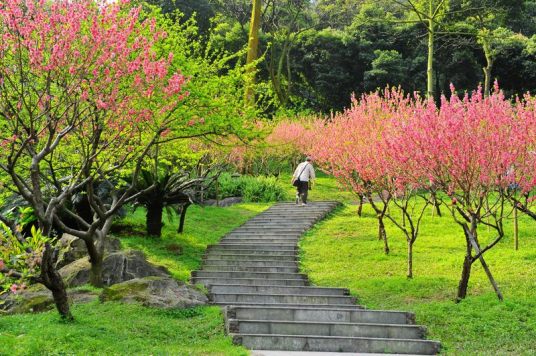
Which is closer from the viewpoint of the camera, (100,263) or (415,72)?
(100,263)

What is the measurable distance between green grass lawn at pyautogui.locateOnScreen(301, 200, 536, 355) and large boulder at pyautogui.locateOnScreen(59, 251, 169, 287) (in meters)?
4.01

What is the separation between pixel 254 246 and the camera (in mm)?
18469

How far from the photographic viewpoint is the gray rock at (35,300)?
1099cm

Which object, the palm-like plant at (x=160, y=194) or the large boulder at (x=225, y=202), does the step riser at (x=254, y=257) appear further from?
the large boulder at (x=225, y=202)

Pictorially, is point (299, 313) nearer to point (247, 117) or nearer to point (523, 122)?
point (523, 122)

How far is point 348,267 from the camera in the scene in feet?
51.5

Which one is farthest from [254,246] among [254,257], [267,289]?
[267,289]

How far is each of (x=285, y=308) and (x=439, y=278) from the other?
4692mm

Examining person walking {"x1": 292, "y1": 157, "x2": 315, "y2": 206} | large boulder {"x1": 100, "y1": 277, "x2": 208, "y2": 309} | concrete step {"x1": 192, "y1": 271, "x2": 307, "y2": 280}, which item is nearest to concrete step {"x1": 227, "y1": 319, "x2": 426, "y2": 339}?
large boulder {"x1": 100, "y1": 277, "x2": 208, "y2": 309}

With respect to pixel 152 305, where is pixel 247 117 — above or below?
above

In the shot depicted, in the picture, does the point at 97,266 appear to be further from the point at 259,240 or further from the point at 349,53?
the point at 349,53

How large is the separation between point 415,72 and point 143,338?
118 feet

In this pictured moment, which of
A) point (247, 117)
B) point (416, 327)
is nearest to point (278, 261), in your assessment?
point (247, 117)

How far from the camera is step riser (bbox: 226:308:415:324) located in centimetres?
1058
